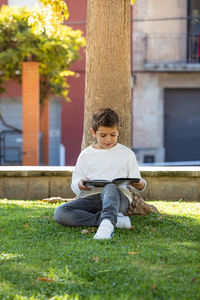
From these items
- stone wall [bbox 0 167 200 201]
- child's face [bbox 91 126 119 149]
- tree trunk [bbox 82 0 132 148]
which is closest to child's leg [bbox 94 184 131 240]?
child's face [bbox 91 126 119 149]

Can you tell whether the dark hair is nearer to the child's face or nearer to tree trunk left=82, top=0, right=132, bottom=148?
the child's face

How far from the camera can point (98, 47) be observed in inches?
225

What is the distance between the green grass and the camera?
296 centimetres

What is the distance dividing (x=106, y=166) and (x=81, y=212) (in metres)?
0.46

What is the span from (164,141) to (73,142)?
11.7 feet

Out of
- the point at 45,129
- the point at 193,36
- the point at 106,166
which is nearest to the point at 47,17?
the point at 106,166

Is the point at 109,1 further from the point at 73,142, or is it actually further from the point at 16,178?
the point at 73,142

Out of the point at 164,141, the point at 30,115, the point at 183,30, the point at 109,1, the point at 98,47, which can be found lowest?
the point at 164,141

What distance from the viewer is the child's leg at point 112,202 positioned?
4.29m

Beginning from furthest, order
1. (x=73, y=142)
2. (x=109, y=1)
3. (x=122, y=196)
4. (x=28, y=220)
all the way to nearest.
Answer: (x=73, y=142) < (x=109, y=1) < (x=28, y=220) < (x=122, y=196)

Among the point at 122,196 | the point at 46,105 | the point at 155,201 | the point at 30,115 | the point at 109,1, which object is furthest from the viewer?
the point at 46,105

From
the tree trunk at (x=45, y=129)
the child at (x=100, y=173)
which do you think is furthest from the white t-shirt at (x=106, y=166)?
the tree trunk at (x=45, y=129)

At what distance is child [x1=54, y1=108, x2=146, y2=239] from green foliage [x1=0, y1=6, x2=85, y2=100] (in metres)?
7.81

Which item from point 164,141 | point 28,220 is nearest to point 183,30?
point 164,141
